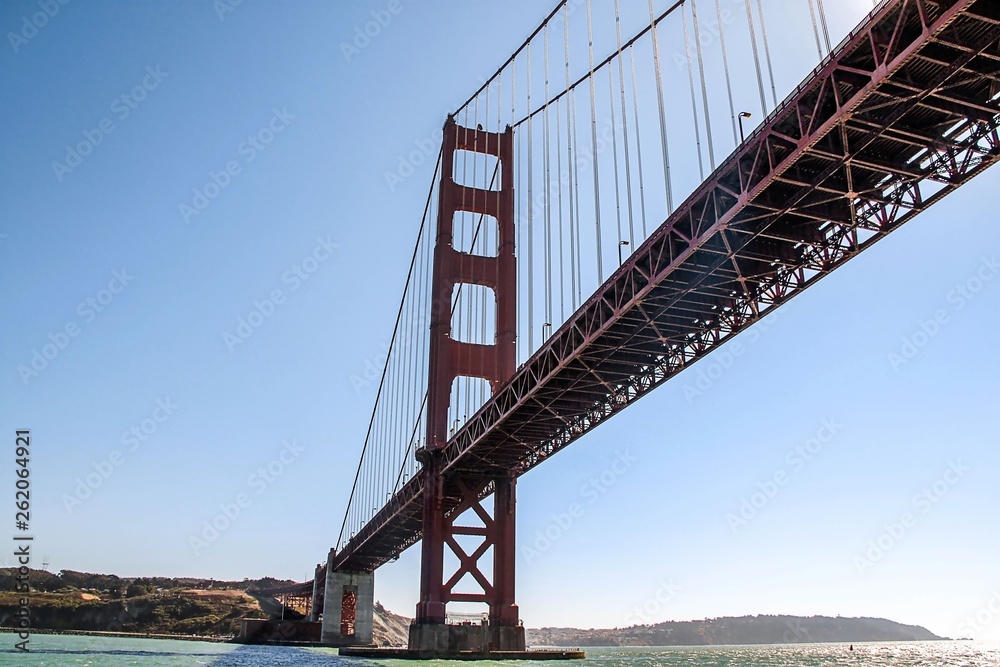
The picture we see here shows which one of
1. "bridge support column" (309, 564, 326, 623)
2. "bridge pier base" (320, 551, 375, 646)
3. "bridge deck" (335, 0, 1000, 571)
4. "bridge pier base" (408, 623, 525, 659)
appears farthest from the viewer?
"bridge support column" (309, 564, 326, 623)

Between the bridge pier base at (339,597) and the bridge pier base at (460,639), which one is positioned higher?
the bridge pier base at (339,597)

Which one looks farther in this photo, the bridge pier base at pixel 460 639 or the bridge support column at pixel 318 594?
the bridge support column at pixel 318 594

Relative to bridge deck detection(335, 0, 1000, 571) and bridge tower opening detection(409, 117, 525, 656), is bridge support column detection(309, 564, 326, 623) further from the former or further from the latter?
bridge deck detection(335, 0, 1000, 571)

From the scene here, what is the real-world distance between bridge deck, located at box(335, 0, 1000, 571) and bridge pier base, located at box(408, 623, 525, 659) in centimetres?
1160

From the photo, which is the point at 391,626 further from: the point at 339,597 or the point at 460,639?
the point at 460,639

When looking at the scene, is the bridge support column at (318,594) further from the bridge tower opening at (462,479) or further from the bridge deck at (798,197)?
the bridge deck at (798,197)

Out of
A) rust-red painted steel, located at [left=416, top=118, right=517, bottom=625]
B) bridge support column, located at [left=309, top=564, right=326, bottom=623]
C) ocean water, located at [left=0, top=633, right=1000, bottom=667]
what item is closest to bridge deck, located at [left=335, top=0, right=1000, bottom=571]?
rust-red painted steel, located at [left=416, top=118, right=517, bottom=625]

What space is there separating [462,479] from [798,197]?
81.3 feet

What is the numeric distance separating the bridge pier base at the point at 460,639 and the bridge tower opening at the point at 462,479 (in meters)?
0.04

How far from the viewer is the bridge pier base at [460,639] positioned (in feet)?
118

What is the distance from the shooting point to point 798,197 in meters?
17.6

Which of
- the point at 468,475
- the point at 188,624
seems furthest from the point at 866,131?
the point at 188,624

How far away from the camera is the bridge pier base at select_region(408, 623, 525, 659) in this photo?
1417 inches

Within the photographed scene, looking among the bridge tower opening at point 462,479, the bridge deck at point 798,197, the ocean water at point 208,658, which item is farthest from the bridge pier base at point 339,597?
the bridge deck at point 798,197
